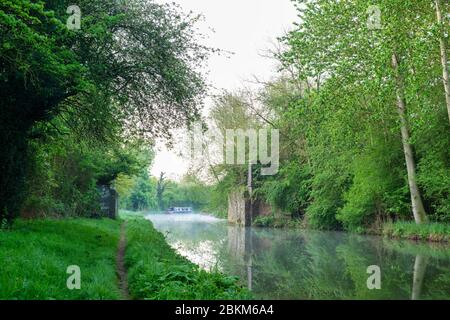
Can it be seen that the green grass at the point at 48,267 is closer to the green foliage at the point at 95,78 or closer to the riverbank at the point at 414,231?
the green foliage at the point at 95,78

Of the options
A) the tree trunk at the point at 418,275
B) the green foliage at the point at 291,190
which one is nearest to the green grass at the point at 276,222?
the green foliage at the point at 291,190

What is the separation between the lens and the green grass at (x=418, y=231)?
20.5 m

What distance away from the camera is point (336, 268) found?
14.3 meters

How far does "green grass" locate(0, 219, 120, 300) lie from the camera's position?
6.91m

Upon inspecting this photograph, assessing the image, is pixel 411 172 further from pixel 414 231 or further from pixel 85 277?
pixel 85 277

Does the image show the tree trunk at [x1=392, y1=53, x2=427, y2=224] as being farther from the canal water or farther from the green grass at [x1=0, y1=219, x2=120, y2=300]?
the green grass at [x1=0, y1=219, x2=120, y2=300]

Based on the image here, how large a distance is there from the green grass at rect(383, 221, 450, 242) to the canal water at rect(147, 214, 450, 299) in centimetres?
98

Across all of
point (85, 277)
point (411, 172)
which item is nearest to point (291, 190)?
point (411, 172)

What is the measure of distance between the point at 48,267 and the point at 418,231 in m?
18.3

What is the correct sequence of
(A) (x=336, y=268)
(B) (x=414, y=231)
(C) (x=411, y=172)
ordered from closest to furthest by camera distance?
1. (A) (x=336, y=268)
2. (B) (x=414, y=231)
3. (C) (x=411, y=172)

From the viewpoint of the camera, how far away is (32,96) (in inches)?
517
